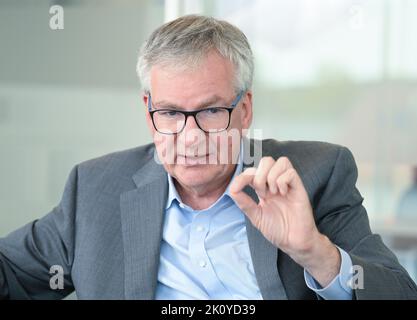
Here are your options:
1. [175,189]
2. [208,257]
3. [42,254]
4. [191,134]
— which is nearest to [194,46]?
[191,134]

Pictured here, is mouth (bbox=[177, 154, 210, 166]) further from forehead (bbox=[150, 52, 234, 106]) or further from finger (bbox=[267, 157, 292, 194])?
finger (bbox=[267, 157, 292, 194])

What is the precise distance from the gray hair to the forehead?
12mm

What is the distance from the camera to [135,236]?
4.42ft

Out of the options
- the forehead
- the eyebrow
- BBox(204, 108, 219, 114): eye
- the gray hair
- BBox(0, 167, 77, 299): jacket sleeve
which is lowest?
BBox(0, 167, 77, 299): jacket sleeve

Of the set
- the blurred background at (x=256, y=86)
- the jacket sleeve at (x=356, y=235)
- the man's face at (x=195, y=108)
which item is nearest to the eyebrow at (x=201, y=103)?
the man's face at (x=195, y=108)

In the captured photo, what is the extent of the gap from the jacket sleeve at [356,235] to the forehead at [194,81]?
0.33 m

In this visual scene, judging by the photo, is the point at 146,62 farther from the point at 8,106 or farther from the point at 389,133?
the point at 389,133

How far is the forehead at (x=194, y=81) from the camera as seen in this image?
126 centimetres

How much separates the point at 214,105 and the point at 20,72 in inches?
72.0

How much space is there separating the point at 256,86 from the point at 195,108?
1867mm

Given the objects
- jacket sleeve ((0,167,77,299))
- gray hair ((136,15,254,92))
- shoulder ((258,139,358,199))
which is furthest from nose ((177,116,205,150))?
jacket sleeve ((0,167,77,299))

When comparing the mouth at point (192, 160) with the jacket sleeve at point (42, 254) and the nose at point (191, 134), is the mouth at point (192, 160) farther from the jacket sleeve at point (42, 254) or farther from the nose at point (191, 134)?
the jacket sleeve at point (42, 254)

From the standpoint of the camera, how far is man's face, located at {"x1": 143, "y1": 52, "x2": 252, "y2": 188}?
126cm

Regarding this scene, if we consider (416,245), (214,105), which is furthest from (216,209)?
(416,245)
